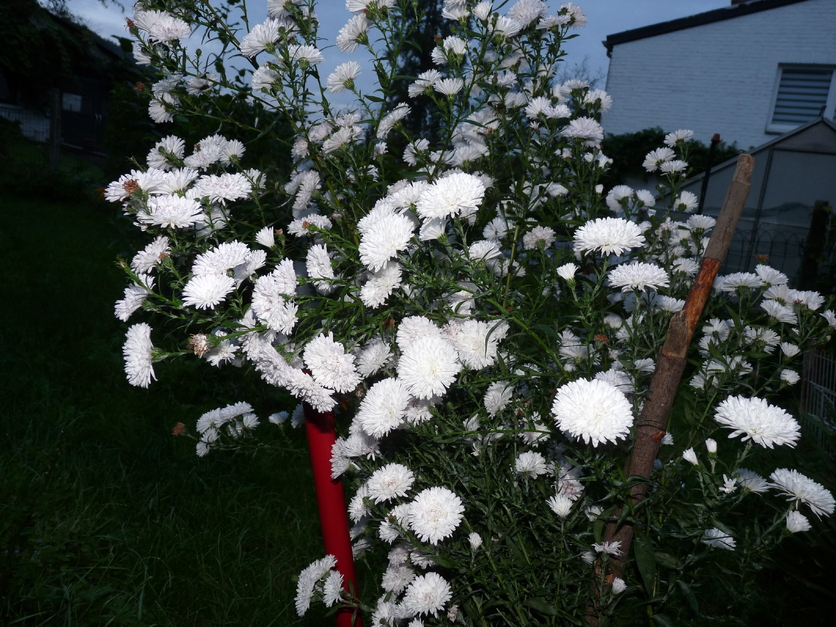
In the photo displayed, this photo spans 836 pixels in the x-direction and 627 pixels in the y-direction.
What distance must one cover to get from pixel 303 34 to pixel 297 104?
22 centimetres

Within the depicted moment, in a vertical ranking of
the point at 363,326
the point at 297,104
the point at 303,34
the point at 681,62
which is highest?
the point at 681,62

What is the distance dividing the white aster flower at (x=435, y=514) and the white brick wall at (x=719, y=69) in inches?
572

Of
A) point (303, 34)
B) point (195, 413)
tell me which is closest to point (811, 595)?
point (303, 34)

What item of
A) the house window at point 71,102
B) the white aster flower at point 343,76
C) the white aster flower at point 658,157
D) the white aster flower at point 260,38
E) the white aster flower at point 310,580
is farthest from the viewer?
the house window at point 71,102

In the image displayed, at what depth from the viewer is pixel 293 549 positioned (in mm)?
2410

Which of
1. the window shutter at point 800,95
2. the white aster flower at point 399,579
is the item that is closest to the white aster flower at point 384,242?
the white aster flower at point 399,579

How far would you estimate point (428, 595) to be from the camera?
1.33 meters

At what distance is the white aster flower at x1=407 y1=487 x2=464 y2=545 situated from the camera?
4.08ft

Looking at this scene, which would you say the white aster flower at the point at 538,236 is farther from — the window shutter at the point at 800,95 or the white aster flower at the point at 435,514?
the window shutter at the point at 800,95

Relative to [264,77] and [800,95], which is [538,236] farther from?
[800,95]

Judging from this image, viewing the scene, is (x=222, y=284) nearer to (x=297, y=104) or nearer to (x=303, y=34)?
(x=297, y=104)

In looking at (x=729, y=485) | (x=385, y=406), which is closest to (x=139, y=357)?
(x=385, y=406)

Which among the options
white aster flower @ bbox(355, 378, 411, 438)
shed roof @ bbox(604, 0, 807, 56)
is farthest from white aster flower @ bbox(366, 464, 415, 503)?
shed roof @ bbox(604, 0, 807, 56)

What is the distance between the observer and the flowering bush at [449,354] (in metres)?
1.18
